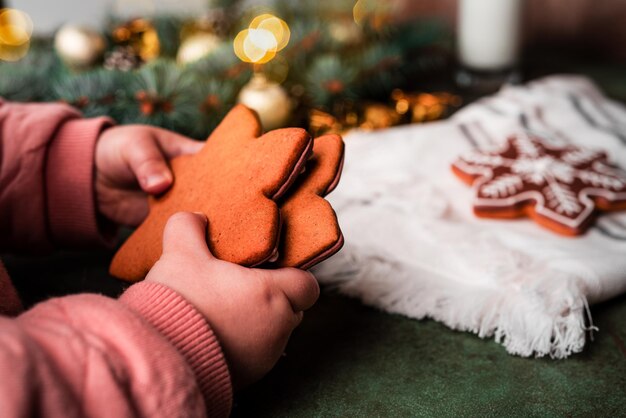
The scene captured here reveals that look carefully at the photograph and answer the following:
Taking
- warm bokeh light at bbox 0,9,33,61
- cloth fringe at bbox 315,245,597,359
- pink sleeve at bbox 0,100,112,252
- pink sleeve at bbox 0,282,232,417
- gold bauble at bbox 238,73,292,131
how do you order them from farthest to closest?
warm bokeh light at bbox 0,9,33,61 < gold bauble at bbox 238,73,292,131 < pink sleeve at bbox 0,100,112,252 < cloth fringe at bbox 315,245,597,359 < pink sleeve at bbox 0,282,232,417

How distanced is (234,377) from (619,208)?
0.59 metres

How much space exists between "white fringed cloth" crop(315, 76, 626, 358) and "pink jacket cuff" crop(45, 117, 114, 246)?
0.31 m

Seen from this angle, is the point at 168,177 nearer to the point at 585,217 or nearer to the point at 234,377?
the point at 234,377

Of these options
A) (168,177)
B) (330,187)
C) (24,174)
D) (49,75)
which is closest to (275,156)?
(330,187)

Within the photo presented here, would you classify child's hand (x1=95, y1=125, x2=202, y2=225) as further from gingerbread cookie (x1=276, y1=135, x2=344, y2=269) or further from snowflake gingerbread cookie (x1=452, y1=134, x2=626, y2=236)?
snowflake gingerbread cookie (x1=452, y1=134, x2=626, y2=236)

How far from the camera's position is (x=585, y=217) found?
2.61ft

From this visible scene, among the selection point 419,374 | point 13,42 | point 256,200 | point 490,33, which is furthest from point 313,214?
point 13,42

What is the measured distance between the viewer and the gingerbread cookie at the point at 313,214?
541 mm

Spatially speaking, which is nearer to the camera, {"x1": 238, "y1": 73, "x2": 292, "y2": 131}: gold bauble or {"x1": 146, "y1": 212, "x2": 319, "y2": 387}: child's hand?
{"x1": 146, "y1": 212, "x2": 319, "y2": 387}: child's hand

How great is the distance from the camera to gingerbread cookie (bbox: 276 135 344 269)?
0.54 m

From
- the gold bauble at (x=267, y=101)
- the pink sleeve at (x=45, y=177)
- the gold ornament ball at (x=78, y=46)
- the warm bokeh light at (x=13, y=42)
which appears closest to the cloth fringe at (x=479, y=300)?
the pink sleeve at (x=45, y=177)

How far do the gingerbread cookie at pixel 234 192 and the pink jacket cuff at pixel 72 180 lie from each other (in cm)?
14

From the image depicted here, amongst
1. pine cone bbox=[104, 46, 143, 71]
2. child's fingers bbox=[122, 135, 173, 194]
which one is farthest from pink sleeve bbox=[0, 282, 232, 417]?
pine cone bbox=[104, 46, 143, 71]

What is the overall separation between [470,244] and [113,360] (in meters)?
0.50
